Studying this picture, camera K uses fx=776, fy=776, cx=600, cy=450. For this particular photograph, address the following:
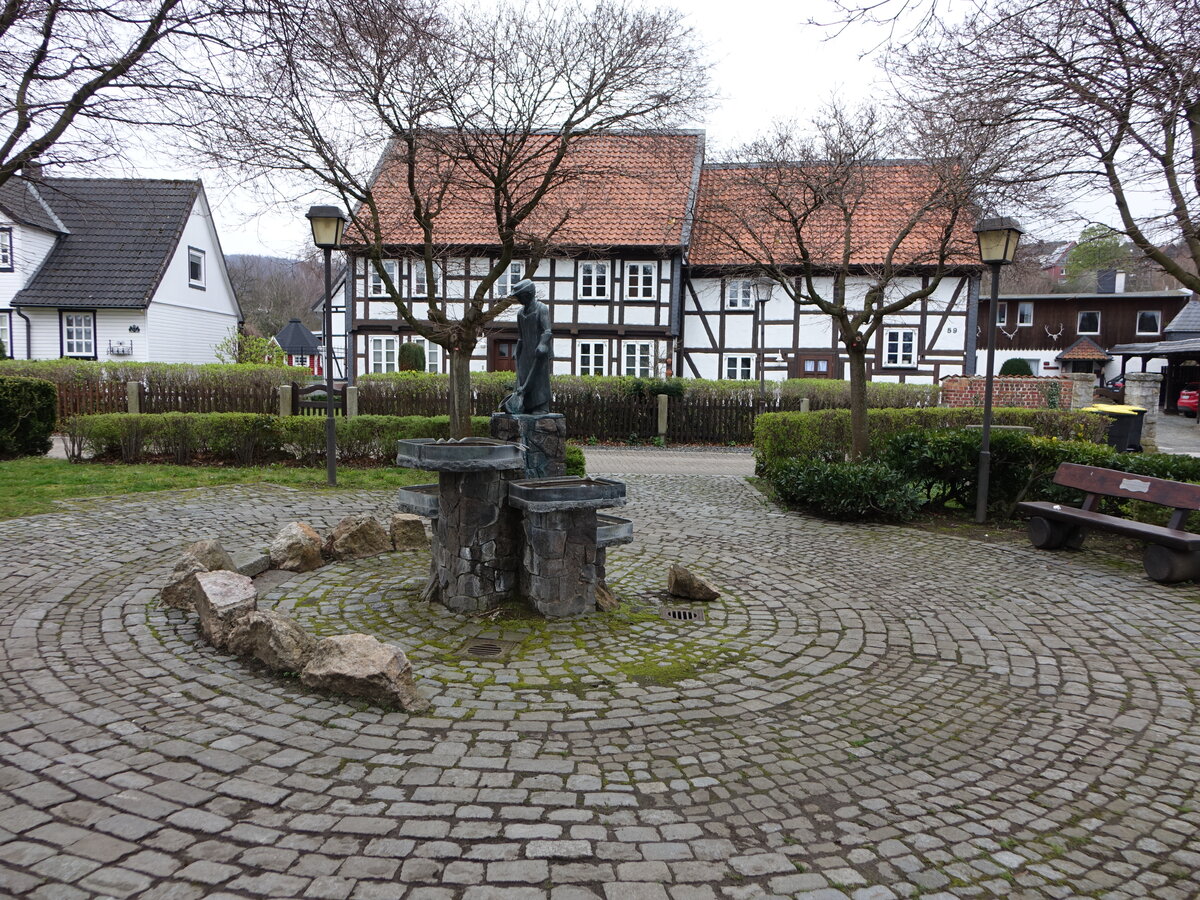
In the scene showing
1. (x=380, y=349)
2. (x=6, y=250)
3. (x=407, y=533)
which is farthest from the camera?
(x=380, y=349)

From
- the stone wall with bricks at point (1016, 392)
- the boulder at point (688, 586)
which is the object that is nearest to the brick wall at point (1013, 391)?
the stone wall with bricks at point (1016, 392)

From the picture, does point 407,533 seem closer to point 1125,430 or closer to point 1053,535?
point 1053,535

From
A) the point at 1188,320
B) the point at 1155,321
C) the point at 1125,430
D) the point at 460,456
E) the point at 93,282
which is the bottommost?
the point at 1125,430

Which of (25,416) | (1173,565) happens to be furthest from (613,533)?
(25,416)

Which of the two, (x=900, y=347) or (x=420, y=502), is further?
(x=900, y=347)

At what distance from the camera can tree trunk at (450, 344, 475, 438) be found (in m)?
13.4

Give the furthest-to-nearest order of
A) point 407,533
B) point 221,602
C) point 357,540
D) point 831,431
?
1. point 831,431
2. point 407,533
3. point 357,540
4. point 221,602

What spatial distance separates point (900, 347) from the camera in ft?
85.7

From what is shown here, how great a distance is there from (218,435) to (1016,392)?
59.2 ft

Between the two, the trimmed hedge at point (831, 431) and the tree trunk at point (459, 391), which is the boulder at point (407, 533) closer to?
the tree trunk at point (459, 391)

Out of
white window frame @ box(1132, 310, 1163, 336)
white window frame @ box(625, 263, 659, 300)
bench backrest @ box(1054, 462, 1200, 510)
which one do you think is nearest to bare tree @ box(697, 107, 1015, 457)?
bench backrest @ box(1054, 462, 1200, 510)

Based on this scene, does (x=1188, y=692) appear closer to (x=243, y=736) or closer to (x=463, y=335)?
(x=243, y=736)

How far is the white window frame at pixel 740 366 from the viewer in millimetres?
26516

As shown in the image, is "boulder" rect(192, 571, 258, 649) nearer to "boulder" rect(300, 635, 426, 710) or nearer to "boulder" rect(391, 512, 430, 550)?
"boulder" rect(300, 635, 426, 710)
